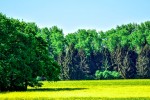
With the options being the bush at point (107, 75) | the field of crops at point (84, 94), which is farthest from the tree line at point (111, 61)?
the field of crops at point (84, 94)

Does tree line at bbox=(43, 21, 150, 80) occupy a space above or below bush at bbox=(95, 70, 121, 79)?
above

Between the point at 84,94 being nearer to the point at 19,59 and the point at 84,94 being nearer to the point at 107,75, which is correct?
the point at 19,59

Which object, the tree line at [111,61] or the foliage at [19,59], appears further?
the tree line at [111,61]

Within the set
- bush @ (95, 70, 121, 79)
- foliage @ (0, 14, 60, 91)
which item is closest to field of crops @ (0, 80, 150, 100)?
foliage @ (0, 14, 60, 91)

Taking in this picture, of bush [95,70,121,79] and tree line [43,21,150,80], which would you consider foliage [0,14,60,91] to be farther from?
bush [95,70,121,79]

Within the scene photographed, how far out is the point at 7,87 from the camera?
72688 millimetres

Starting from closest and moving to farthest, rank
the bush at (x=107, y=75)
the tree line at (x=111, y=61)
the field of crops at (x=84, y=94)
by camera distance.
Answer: the field of crops at (x=84, y=94) < the tree line at (x=111, y=61) < the bush at (x=107, y=75)

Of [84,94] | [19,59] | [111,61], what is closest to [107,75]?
[111,61]

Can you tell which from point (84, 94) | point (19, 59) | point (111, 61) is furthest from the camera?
point (111, 61)

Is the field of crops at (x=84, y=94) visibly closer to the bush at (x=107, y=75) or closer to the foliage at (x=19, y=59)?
the foliage at (x=19, y=59)

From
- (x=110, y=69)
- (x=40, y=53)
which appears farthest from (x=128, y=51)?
(x=40, y=53)

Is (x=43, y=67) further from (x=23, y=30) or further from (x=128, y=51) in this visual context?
(x=128, y=51)

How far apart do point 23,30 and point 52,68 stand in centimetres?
848

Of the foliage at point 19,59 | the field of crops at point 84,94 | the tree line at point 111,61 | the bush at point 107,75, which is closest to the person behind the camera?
the field of crops at point 84,94
